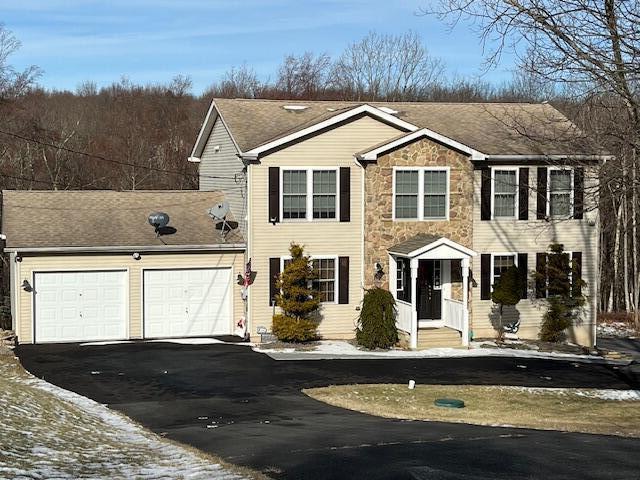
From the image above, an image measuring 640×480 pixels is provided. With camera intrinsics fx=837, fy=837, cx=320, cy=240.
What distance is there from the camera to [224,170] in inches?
1057

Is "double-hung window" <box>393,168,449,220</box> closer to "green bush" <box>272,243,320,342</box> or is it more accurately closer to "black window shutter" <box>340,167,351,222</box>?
"black window shutter" <box>340,167,351,222</box>

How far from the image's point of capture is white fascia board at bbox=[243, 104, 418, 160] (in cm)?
2341

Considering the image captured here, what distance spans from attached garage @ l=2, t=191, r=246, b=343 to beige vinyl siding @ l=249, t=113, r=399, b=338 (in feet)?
3.22

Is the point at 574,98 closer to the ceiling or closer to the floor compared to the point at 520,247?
closer to the ceiling

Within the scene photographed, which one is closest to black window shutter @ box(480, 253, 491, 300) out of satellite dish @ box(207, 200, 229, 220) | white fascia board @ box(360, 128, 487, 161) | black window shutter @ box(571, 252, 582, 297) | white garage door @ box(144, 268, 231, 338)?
black window shutter @ box(571, 252, 582, 297)

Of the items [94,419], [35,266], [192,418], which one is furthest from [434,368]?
[35,266]

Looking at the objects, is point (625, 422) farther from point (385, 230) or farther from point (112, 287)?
point (112, 287)

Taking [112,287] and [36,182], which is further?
[36,182]

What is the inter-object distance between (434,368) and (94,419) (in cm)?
930

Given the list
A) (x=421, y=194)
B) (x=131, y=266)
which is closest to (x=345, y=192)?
(x=421, y=194)

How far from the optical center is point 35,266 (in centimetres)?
2272

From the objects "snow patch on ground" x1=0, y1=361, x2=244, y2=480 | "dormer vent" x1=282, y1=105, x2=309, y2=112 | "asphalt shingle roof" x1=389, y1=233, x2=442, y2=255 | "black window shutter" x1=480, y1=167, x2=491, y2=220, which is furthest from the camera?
"dormer vent" x1=282, y1=105, x2=309, y2=112

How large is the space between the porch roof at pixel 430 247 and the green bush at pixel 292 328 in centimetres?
336

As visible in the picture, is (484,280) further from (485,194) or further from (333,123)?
(333,123)
